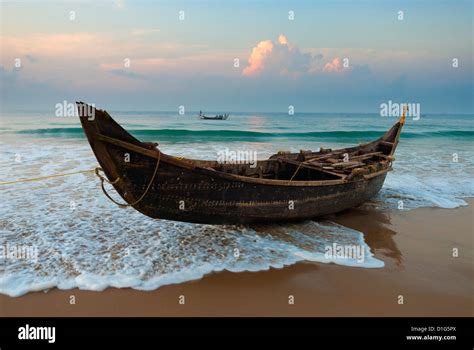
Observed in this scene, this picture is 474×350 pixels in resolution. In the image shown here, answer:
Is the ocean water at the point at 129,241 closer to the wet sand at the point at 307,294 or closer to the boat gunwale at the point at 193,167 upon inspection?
the wet sand at the point at 307,294

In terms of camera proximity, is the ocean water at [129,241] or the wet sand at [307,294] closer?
the wet sand at [307,294]

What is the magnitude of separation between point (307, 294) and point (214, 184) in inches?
82.5

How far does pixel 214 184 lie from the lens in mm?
5320

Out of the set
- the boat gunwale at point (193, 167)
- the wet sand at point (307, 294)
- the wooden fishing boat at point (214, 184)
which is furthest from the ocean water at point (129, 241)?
the boat gunwale at point (193, 167)

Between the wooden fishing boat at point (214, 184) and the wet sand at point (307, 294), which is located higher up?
the wooden fishing boat at point (214, 184)

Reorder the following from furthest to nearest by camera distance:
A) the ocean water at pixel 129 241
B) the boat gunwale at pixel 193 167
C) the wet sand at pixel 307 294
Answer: the ocean water at pixel 129 241, the boat gunwale at pixel 193 167, the wet sand at pixel 307 294

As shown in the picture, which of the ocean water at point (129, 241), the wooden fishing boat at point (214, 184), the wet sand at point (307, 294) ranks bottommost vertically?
the wet sand at point (307, 294)

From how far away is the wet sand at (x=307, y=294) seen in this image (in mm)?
4051

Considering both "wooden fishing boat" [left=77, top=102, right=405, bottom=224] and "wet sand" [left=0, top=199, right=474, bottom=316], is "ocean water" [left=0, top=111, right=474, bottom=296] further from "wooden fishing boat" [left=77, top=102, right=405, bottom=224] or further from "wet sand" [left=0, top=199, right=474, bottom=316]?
"wooden fishing boat" [left=77, top=102, right=405, bottom=224]

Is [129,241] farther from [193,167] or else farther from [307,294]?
[307,294]

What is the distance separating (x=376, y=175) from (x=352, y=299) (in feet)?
13.3

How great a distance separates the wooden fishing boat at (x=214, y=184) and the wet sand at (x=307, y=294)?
3.91ft
